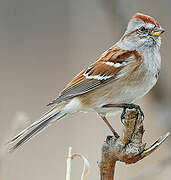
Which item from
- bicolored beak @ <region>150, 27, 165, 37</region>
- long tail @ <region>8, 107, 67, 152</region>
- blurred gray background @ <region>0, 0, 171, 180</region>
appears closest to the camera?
long tail @ <region>8, 107, 67, 152</region>

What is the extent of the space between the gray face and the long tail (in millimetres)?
435

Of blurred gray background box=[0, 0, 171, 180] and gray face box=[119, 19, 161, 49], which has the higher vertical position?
blurred gray background box=[0, 0, 171, 180]

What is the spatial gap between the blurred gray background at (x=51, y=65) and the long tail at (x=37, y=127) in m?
0.79

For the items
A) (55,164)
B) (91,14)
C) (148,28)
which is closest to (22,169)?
(55,164)

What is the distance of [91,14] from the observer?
393 centimetres

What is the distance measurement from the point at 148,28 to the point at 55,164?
5.02 ft

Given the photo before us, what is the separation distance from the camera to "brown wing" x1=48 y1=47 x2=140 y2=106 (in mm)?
2201

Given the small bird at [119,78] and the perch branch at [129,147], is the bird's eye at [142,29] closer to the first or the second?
the small bird at [119,78]

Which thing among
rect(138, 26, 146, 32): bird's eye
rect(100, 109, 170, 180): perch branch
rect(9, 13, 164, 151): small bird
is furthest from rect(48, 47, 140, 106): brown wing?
rect(100, 109, 170, 180): perch branch

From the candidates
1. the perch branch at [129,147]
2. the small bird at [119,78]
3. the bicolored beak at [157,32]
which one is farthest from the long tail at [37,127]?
the bicolored beak at [157,32]

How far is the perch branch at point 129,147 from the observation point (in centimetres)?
158

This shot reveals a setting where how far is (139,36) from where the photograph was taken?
2.25 m

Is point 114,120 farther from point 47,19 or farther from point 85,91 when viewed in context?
point 47,19

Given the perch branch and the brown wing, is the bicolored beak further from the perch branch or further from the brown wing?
the perch branch
